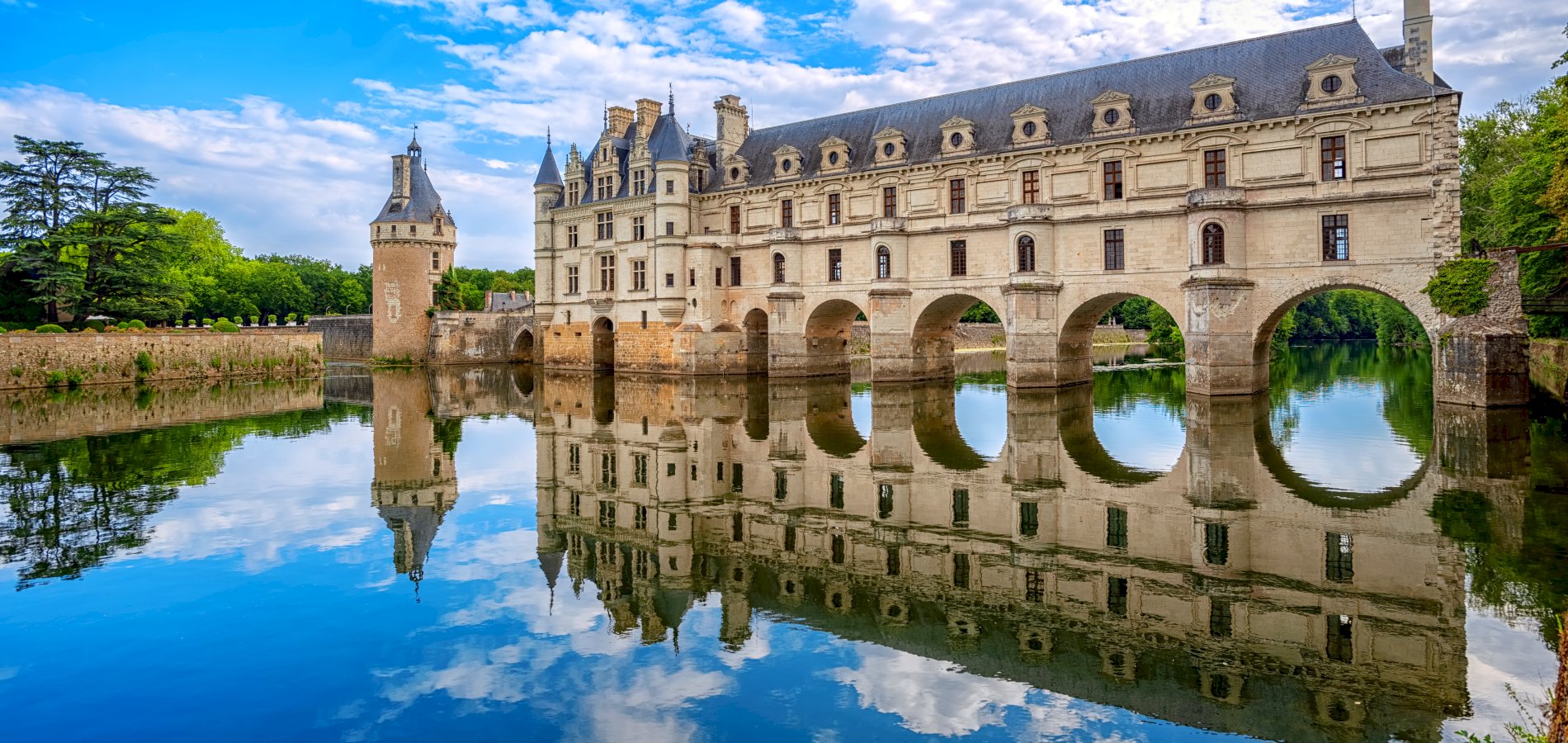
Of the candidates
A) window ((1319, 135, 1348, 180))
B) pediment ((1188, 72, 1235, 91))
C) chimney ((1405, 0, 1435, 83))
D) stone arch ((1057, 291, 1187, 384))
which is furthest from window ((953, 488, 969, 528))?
chimney ((1405, 0, 1435, 83))

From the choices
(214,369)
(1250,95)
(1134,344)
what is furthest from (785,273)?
(1134,344)

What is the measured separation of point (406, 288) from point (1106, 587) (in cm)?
5240

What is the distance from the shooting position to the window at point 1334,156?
26266 mm

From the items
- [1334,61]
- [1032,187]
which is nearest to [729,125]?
[1032,187]

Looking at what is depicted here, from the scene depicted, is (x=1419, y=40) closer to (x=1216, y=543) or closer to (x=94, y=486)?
(x=1216, y=543)

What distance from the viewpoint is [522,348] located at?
189 feet

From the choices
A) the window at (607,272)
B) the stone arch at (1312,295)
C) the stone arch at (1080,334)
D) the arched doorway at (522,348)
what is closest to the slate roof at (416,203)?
the arched doorway at (522,348)

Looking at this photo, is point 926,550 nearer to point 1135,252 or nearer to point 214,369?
point 1135,252

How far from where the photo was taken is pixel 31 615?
28.3 ft

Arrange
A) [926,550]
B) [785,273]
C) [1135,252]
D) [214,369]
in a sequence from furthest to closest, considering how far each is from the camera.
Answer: [214,369]
[785,273]
[1135,252]
[926,550]

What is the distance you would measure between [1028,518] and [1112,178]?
2145cm

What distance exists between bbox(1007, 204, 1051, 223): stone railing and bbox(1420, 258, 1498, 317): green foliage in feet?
37.9

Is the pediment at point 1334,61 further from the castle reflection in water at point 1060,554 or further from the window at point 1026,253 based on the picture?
the castle reflection in water at point 1060,554

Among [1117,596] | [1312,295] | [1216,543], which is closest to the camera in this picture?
[1117,596]
